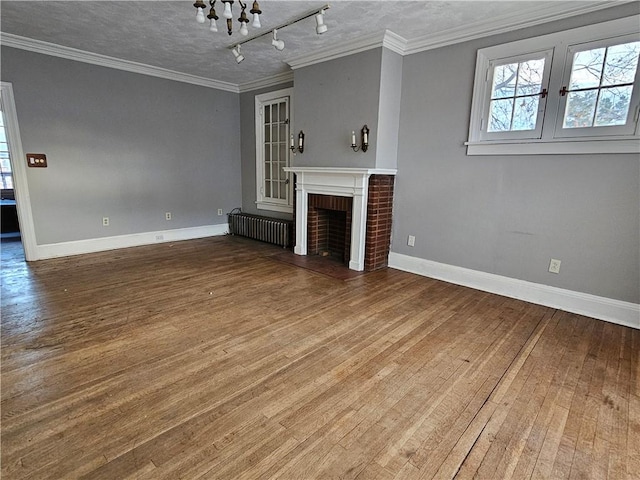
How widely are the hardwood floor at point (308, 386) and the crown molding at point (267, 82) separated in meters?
3.45

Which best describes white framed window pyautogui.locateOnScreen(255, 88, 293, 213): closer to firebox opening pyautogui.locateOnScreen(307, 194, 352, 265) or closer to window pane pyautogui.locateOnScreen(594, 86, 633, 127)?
firebox opening pyautogui.locateOnScreen(307, 194, 352, 265)

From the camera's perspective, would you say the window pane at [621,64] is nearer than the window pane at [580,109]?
Yes

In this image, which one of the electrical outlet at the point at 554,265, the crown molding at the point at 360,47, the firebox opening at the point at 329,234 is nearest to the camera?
the electrical outlet at the point at 554,265

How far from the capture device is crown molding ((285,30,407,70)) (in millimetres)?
3513

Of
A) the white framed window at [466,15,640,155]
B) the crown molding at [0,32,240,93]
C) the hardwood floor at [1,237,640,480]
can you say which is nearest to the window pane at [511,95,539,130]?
the white framed window at [466,15,640,155]

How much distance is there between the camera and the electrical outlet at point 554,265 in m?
3.04

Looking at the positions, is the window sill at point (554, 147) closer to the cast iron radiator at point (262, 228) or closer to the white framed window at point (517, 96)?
the white framed window at point (517, 96)

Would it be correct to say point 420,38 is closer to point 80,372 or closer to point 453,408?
point 453,408

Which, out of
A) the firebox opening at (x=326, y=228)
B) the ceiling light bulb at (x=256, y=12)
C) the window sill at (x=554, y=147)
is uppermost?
the ceiling light bulb at (x=256, y=12)

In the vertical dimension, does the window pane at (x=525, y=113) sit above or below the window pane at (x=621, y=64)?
below

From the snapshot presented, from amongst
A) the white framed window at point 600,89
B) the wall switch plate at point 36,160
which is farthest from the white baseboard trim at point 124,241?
the white framed window at point 600,89

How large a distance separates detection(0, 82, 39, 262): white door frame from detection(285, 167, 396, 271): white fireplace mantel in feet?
10.8

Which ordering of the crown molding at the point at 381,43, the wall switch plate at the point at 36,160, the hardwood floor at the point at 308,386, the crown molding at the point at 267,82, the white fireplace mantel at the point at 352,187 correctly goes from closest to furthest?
1. the hardwood floor at the point at 308,386
2. the crown molding at the point at 381,43
3. the white fireplace mantel at the point at 352,187
4. the wall switch plate at the point at 36,160
5. the crown molding at the point at 267,82

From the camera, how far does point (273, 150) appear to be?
5633 mm
